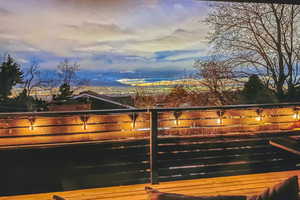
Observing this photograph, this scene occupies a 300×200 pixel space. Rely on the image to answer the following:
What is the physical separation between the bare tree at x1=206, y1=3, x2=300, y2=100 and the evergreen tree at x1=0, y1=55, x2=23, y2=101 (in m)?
4.46

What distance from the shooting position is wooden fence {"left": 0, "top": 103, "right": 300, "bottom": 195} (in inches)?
114

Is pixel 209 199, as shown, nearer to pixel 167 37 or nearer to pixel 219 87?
pixel 167 37

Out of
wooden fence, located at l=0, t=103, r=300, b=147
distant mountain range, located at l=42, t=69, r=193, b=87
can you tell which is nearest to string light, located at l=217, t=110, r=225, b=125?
wooden fence, located at l=0, t=103, r=300, b=147

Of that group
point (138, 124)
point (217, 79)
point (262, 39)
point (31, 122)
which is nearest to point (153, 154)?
point (138, 124)

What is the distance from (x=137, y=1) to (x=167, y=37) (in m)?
1.55

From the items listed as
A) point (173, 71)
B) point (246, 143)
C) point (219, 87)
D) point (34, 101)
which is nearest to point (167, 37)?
point (173, 71)

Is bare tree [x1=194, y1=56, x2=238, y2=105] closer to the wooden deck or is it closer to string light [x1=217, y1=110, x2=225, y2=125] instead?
string light [x1=217, y1=110, x2=225, y2=125]

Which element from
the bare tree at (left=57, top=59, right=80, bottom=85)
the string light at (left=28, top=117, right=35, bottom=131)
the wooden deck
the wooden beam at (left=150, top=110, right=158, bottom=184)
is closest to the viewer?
the wooden deck

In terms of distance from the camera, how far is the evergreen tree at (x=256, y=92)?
18.2 feet

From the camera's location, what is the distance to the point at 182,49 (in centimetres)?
524

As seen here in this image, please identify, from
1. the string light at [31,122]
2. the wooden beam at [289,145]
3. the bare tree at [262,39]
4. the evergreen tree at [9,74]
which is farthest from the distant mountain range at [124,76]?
the wooden beam at [289,145]

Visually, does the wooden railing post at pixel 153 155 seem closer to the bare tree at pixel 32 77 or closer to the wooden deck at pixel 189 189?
the wooden deck at pixel 189 189

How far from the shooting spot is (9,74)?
5.30 meters

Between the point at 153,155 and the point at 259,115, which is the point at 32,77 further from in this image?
the point at 259,115
